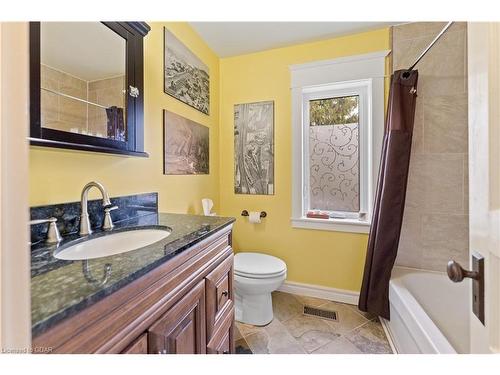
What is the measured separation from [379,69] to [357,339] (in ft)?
6.67

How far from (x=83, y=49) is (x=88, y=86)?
153 mm

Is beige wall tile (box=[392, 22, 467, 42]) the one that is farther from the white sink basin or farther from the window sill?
A: the white sink basin

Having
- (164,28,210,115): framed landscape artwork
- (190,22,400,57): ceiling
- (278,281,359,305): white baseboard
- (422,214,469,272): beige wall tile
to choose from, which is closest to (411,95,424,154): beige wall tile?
(422,214,469,272): beige wall tile

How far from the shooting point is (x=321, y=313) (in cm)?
177

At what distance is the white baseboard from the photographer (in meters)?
1.90

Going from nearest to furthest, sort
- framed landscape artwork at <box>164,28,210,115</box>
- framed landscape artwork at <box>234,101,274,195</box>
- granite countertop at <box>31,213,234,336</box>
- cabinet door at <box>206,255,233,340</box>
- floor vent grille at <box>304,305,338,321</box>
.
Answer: granite countertop at <box>31,213,234,336</box> < cabinet door at <box>206,255,233,340</box> < framed landscape artwork at <box>164,28,210,115</box> < floor vent grille at <box>304,305,338,321</box> < framed landscape artwork at <box>234,101,274,195</box>

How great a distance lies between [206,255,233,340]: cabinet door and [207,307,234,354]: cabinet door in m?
0.03

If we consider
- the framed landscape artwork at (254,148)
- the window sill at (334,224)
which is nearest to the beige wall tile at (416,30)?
the framed landscape artwork at (254,148)

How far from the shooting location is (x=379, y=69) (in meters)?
1.79

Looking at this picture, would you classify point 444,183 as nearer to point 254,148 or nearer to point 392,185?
point 392,185

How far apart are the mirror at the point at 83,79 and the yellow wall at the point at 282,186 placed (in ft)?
4.03

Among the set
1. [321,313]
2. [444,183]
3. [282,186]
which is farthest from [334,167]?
[321,313]
